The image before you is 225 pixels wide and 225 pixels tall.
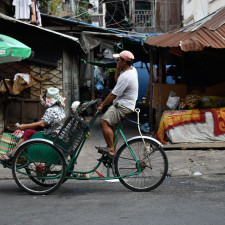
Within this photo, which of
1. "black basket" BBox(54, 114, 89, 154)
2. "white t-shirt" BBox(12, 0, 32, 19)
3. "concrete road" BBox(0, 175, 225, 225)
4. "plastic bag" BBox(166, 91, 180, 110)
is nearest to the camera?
"concrete road" BBox(0, 175, 225, 225)

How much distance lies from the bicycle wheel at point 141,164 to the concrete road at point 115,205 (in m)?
0.15

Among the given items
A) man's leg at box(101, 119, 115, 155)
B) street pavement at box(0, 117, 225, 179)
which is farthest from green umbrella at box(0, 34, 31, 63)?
man's leg at box(101, 119, 115, 155)

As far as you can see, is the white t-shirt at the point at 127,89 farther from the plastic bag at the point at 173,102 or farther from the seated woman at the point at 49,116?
the plastic bag at the point at 173,102

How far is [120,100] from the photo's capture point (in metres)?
5.90

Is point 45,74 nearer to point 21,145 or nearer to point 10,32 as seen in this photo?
point 10,32

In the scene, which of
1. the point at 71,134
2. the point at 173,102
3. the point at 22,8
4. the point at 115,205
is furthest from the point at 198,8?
the point at 115,205

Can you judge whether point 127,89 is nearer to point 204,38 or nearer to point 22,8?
point 204,38

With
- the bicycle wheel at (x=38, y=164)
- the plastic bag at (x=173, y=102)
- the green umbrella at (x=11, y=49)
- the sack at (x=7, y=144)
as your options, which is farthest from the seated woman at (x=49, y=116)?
the plastic bag at (x=173, y=102)

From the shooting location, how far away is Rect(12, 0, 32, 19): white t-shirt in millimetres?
12562

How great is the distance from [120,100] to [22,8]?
310 inches

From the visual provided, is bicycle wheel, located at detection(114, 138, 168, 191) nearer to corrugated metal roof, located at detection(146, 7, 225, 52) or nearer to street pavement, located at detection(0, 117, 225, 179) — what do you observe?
street pavement, located at detection(0, 117, 225, 179)

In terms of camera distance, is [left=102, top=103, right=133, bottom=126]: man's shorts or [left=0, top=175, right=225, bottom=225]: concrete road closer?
[left=0, top=175, right=225, bottom=225]: concrete road

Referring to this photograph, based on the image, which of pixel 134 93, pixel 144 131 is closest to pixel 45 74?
pixel 144 131

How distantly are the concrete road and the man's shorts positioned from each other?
3.28 ft
